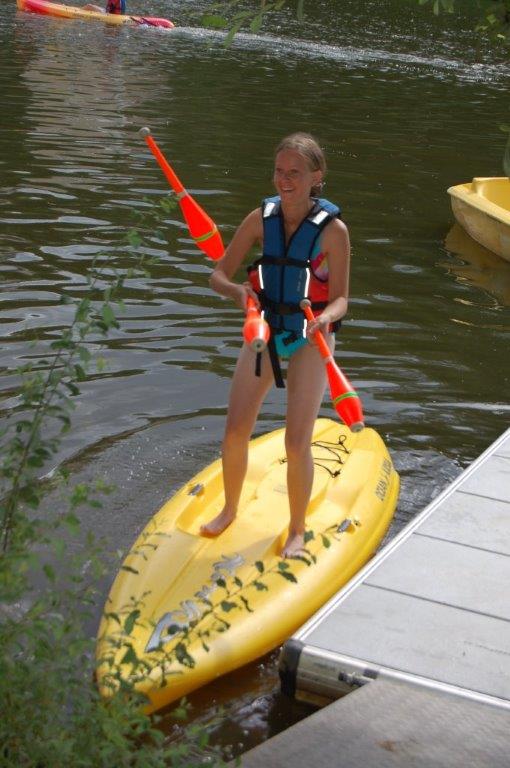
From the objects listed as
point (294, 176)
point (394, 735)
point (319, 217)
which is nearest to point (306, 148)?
point (294, 176)

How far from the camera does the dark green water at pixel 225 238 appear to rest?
5.96m

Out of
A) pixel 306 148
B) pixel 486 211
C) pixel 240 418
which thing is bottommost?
pixel 486 211

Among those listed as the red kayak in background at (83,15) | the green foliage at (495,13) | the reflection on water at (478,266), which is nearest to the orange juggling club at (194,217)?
the green foliage at (495,13)

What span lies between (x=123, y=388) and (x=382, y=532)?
6.61 feet

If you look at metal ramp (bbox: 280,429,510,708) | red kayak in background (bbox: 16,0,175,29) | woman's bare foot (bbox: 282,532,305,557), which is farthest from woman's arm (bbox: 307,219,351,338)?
red kayak in background (bbox: 16,0,175,29)

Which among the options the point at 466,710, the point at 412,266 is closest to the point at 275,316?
the point at 466,710

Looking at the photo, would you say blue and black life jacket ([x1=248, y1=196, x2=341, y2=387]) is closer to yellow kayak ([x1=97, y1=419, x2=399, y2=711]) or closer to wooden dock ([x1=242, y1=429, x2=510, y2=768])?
yellow kayak ([x1=97, y1=419, x2=399, y2=711])

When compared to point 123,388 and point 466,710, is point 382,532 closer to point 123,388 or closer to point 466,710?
point 466,710

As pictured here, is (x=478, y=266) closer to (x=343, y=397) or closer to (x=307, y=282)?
(x=307, y=282)

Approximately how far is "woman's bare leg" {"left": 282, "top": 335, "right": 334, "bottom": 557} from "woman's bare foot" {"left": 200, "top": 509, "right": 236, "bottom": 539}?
253mm

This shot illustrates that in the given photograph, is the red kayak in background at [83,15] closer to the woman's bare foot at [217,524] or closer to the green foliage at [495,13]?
the woman's bare foot at [217,524]

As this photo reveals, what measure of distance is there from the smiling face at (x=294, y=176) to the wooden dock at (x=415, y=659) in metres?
1.34

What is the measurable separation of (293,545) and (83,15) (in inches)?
841

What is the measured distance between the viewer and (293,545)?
14.9ft
